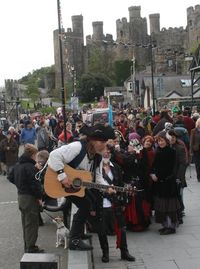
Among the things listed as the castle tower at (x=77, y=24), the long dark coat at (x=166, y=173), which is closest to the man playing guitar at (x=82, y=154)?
the long dark coat at (x=166, y=173)

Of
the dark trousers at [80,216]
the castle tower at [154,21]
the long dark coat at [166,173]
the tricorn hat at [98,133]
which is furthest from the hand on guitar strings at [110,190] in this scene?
the castle tower at [154,21]

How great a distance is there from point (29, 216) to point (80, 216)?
49.9 inches

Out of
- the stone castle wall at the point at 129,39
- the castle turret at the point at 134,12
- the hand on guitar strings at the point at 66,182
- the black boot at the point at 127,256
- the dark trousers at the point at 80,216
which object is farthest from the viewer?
the castle turret at the point at 134,12

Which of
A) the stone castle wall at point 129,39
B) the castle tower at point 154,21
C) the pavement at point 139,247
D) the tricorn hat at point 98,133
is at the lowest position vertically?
the pavement at point 139,247

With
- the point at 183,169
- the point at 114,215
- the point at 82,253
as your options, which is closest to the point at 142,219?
the point at 183,169

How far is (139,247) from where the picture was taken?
8.66 meters

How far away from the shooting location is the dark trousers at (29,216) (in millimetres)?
8414

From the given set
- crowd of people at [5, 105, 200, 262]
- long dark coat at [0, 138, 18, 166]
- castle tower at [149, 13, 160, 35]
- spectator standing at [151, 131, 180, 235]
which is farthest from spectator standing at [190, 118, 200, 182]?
castle tower at [149, 13, 160, 35]

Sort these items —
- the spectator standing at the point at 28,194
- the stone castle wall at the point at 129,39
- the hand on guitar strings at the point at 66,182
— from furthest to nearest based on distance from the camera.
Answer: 1. the stone castle wall at the point at 129,39
2. the spectator standing at the point at 28,194
3. the hand on guitar strings at the point at 66,182

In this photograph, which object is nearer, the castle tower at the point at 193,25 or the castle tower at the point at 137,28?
the castle tower at the point at 193,25

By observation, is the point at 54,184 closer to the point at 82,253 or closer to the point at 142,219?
the point at 82,253

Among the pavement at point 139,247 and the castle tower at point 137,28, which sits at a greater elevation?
the castle tower at point 137,28

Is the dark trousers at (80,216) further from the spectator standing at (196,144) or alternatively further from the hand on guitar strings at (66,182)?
the spectator standing at (196,144)

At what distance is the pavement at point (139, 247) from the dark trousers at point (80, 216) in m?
0.31
